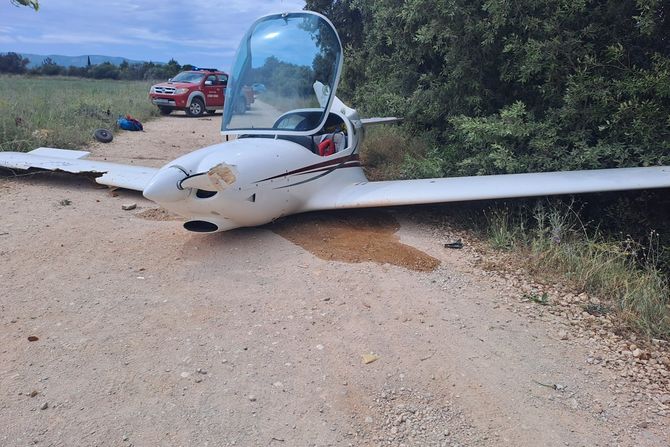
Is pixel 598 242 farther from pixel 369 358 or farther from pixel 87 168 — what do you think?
pixel 87 168

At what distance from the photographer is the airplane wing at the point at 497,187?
16.9 feet

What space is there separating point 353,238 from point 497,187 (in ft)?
5.88

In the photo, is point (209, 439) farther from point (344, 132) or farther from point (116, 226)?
point (344, 132)

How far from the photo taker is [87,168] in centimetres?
757

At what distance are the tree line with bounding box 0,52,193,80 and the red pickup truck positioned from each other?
3759 centimetres

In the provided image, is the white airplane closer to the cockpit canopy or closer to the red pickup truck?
the cockpit canopy

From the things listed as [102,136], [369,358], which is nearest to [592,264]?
[369,358]

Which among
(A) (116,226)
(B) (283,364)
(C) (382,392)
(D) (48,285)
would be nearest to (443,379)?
(C) (382,392)

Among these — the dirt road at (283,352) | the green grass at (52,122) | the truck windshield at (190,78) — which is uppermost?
the truck windshield at (190,78)


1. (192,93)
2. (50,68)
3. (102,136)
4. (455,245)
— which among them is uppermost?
(50,68)

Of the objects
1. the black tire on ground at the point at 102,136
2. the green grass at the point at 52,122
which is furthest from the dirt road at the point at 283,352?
the black tire on ground at the point at 102,136

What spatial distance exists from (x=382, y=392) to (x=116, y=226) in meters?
4.31

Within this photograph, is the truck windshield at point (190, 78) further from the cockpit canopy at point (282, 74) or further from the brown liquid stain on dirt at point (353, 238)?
the brown liquid stain on dirt at point (353, 238)

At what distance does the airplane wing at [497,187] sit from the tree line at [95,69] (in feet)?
182
